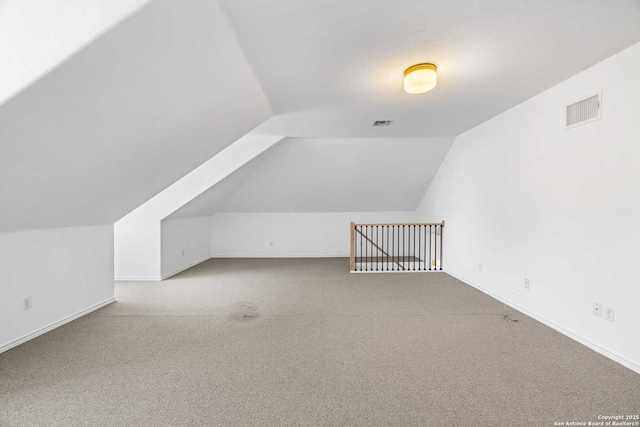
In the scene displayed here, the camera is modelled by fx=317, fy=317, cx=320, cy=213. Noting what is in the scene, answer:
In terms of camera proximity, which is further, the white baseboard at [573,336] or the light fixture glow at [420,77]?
the light fixture glow at [420,77]

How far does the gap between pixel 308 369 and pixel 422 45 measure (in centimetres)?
261

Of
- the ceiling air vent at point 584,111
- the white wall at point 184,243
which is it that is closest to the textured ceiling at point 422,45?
the ceiling air vent at point 584,111

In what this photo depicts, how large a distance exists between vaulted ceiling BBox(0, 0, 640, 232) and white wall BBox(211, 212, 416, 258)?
3720mm

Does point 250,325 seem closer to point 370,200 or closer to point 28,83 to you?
point 28,83

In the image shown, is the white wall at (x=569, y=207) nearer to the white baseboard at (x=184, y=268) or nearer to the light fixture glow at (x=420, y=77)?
the light fixture glow at (x=420, y=77)

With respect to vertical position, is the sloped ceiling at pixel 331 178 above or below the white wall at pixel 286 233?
above

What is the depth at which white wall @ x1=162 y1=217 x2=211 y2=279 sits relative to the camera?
5.59 m

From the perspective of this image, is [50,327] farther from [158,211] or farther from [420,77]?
[420,77]

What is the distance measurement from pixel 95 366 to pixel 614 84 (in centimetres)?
477

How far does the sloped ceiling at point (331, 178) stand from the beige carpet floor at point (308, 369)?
2.88 m

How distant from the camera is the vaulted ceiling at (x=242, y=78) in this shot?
191cm

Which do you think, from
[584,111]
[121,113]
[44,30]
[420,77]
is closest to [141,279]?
[121,113]

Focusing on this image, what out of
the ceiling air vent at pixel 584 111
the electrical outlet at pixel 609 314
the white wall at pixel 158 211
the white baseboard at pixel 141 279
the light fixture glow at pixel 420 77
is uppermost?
the light fixture glow at pixel 420 77

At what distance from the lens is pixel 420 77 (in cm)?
269
